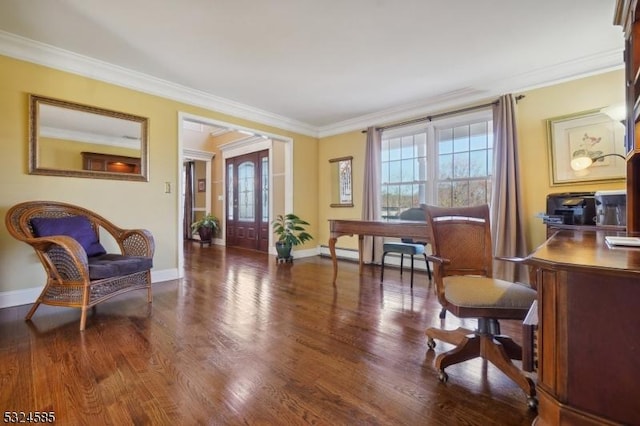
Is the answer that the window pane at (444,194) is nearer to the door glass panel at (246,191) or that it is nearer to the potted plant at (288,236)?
the potted plant at (288,236)

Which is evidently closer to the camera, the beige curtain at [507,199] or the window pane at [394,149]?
the beige curtain at [507,199]

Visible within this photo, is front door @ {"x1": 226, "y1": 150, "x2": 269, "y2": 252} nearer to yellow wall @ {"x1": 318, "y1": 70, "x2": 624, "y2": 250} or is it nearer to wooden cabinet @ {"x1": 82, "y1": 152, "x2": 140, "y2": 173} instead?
wooden cabinet @ {"x1": 82, "y1": 152, "x2": 140, "y2": 173}

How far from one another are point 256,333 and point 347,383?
0.86 metres

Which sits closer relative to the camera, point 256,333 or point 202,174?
point 256,333

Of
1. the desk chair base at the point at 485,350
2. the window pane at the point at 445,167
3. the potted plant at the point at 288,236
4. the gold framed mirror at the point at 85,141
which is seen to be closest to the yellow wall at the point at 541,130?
the window pane at the point at 445,167

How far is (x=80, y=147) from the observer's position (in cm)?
306

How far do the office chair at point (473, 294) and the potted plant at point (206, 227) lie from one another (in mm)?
6209

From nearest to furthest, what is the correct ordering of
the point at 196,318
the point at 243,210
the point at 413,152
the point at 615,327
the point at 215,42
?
the point at 615,327
the point at 196,318
the point at 215,42
the point at 413,152
the point at 243,210

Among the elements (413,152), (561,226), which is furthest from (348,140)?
(561,226)

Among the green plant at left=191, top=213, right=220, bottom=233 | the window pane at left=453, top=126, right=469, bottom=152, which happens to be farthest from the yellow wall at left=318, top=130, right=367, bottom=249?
the green plant at left=191, top=213, right=220, bottom=233

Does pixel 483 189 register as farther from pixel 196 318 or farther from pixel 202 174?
pixel 202 174

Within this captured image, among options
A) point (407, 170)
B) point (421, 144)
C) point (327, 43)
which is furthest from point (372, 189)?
point (327, 43)

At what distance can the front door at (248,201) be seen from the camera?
6088 millimetres

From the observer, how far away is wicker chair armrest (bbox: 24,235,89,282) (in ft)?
7.00
